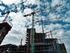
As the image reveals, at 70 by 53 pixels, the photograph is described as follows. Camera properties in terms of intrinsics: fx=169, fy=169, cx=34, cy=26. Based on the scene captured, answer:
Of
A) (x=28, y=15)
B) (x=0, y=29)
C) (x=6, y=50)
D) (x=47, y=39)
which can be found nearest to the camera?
(x=28, y=15)

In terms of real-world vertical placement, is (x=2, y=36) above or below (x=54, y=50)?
above

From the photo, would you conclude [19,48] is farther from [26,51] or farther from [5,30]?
[5,30]

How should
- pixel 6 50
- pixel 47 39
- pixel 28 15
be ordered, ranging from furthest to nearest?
pixel 47 39 < pixel 6 50 < pixel 28 15

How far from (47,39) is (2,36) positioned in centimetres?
1565

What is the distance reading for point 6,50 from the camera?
153 ft

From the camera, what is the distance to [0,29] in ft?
167

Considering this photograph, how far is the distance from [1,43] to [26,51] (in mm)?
9735

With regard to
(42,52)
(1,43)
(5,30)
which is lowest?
(42,52)

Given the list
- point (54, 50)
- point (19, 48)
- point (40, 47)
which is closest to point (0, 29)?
point (19, 48)

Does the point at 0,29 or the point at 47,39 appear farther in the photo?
the point at 47,39

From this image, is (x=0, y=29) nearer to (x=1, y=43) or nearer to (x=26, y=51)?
(x=1, y=43)

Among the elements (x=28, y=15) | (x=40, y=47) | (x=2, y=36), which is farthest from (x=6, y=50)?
(x=28, y=15)

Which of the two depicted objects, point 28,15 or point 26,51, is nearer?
point 28,15

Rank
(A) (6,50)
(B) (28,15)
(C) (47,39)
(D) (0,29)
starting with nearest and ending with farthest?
(B) (28,15)
(A) (6,50)
(D) (0,29)
(C) (47,39)
